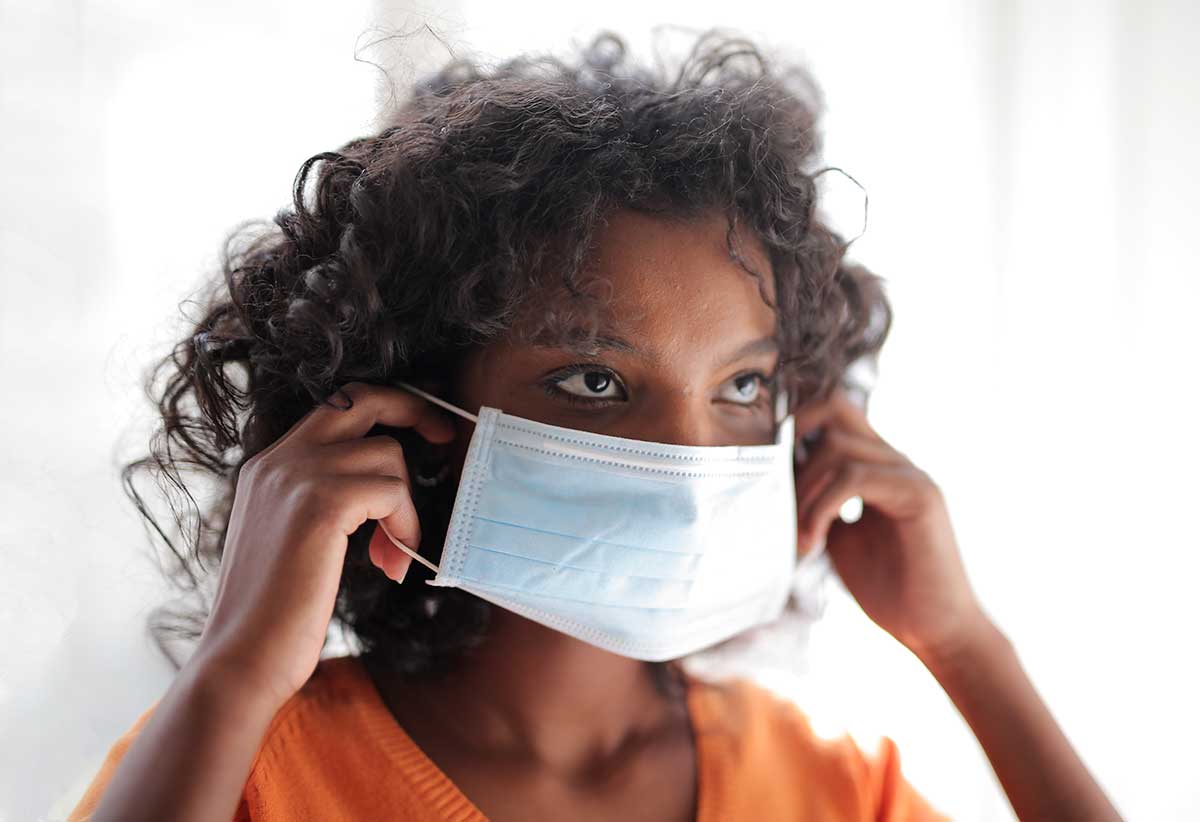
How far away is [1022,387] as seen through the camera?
5.86ft

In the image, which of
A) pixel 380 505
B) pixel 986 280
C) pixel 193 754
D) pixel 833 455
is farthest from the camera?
pixel 986 280

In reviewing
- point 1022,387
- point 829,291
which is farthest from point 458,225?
point 1022,387

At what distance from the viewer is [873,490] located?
1363mm

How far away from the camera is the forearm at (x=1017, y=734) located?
123 cm

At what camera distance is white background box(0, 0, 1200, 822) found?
1.42 m

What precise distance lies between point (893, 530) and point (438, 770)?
0.63 meters

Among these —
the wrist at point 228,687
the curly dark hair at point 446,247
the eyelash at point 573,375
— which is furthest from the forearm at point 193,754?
the eyelash at point 573,375

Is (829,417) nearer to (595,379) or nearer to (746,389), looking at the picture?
(746,389)

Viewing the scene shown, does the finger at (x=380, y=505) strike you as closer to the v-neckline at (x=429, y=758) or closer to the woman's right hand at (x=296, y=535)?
the woman's right hand at (x=296, y=535)

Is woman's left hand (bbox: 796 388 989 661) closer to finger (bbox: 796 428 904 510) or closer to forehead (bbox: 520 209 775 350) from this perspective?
finger (bbox: 796 428 904 510)

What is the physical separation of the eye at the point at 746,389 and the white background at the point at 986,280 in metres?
0.46

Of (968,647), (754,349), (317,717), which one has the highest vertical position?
(754,349)

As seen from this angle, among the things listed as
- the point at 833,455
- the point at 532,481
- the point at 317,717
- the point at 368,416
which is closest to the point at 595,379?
the point at 532,481

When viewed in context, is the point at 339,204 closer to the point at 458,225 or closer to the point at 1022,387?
the point at 458,225
